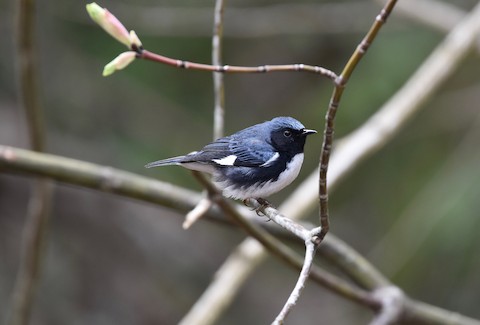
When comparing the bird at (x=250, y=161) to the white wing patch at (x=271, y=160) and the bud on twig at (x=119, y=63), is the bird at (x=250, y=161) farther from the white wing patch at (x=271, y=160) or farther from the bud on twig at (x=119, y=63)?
the bud on twig at (x=119, y=63)

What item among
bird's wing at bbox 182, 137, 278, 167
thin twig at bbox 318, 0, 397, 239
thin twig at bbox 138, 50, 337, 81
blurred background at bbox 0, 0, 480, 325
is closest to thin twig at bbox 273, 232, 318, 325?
thin twig at bbox 318, 0, 397, 239

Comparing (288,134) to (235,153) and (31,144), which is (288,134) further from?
(31,144)

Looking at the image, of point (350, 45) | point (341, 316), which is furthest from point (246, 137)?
point (341, 316)

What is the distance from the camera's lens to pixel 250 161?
2.26 m

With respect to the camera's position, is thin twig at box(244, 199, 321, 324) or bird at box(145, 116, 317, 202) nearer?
thin twig at box(244, 199, 321, 324)

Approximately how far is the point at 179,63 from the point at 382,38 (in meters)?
3.99

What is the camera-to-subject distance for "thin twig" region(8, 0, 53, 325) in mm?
3023

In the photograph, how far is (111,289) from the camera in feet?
16.7

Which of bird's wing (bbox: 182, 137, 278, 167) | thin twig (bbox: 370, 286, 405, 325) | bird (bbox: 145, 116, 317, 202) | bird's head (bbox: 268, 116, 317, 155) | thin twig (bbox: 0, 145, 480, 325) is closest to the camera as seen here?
bird's head (bbox: 268, 116, 317, 155)

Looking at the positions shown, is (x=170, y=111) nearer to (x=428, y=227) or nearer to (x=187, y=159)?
(x=428, y=227)

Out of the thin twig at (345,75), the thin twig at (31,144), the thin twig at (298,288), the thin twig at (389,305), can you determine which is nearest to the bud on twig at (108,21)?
the thin twig at (345,75)

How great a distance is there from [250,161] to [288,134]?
27 centimetres

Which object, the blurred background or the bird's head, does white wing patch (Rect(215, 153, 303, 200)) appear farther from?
the blurred background

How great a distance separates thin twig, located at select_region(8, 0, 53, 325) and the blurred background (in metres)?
1.25
